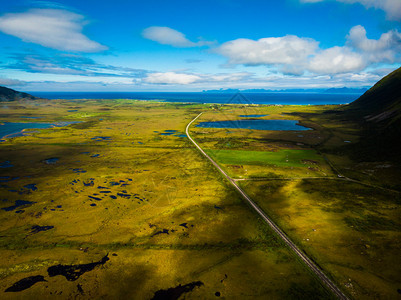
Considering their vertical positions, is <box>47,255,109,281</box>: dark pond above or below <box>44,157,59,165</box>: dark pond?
below

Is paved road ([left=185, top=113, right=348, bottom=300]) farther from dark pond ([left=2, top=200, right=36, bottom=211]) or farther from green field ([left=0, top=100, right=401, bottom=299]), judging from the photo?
dark pond ([left=2, top=200, right=36, bottom=211])

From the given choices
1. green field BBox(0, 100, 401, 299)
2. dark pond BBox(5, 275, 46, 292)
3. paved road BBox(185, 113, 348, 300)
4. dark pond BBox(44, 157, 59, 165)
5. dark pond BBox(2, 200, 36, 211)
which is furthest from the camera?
dark pond BBox(44, 157, 59, 165)

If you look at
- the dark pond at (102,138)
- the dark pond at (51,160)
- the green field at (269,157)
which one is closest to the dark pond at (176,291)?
the green field at (269,157)

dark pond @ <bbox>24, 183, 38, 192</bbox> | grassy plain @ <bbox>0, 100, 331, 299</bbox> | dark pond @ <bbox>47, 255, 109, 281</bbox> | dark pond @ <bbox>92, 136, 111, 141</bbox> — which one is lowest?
dark pond @ <bbox>47, 255, 109, 281</bbox>

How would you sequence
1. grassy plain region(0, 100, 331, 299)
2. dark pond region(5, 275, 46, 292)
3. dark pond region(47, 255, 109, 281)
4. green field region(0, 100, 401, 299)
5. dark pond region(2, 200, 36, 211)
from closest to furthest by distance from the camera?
dark pond region(5, 275, 46, 292) < grassy plain region(0, 100, 331, 299) < green field region(0, 100, 401, 299) < dark pond region(47, 255, 109, 281) < dark pond region(2, 200, 36, 211)

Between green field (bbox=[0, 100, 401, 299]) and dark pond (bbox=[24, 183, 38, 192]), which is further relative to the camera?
dark pond (bbox=[24, 183, 38, 192])

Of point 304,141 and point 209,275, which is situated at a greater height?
point 304,141

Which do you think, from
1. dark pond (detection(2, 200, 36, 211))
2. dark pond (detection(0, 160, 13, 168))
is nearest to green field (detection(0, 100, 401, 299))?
dark pond (detection(2, 200, 36, 211))

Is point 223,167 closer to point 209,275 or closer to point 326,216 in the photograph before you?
point 326,216

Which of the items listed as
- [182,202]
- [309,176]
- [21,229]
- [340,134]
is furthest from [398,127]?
[21,229]
